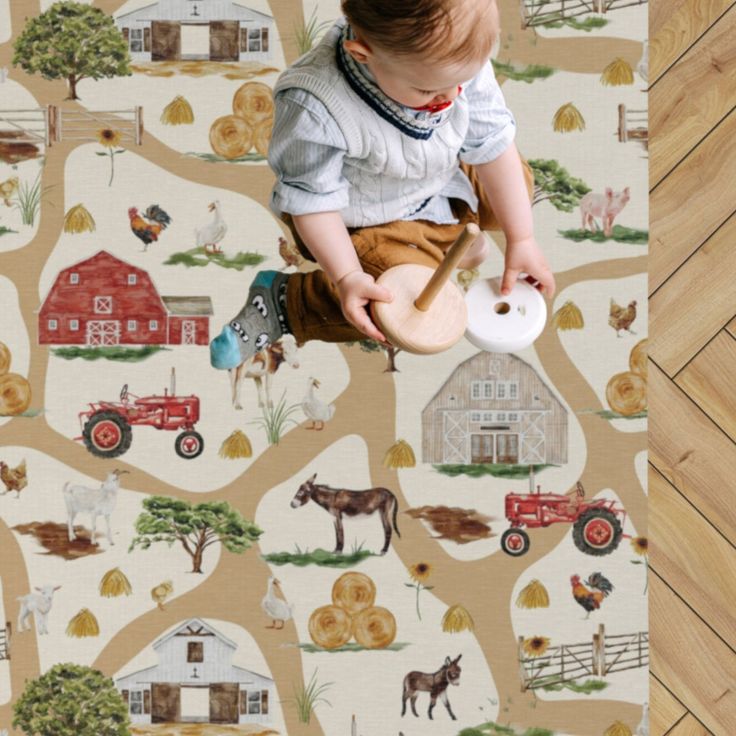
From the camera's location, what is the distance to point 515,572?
152 centimetres

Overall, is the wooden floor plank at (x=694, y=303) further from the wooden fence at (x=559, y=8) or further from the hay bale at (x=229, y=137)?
the hay bale at (x=229, y=137)

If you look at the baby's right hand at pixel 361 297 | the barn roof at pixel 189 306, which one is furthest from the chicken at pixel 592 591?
the baby's right hand at pixel 361 297

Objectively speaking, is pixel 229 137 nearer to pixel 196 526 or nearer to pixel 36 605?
pixel 196 526

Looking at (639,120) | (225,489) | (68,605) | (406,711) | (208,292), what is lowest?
(406,711)

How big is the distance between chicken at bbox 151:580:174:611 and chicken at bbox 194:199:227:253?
0.42 m

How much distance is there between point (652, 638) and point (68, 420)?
790mm

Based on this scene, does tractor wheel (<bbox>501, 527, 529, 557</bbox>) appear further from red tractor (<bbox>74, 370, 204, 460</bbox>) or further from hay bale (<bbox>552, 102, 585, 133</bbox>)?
hay bale (<bbox>552, 102, 585, 133</bbox>)

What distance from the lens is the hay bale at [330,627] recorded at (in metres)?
1.51

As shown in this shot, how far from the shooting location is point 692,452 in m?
1.49

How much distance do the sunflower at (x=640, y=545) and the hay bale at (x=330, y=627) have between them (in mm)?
373

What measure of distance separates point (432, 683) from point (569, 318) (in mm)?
495

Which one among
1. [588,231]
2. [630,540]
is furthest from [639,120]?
[630,540]

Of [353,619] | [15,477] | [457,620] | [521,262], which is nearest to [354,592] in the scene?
[353,619]

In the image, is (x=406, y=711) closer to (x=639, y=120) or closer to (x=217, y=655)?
(x=217, y=655)
